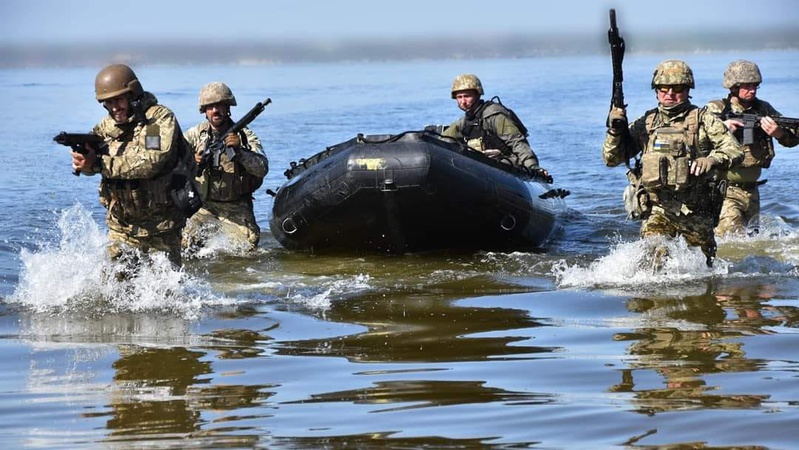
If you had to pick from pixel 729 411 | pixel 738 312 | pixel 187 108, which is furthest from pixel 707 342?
pixel 187 108

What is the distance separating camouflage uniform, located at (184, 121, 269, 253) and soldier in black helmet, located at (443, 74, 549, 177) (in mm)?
1787

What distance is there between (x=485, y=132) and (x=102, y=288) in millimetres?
4359

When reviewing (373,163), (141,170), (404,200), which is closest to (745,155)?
(404,200)

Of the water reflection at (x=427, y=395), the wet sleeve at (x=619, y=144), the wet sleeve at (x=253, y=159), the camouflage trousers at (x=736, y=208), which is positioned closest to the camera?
the water reflection at (x=427, y=395)

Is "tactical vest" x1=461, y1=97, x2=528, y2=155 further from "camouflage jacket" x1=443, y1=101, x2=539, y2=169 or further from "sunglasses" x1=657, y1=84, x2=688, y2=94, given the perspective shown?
"sunglasses" x1=657, y1=84, x2=688, y2=94

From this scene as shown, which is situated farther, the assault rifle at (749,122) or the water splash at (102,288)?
the assault rifle at (749,122)

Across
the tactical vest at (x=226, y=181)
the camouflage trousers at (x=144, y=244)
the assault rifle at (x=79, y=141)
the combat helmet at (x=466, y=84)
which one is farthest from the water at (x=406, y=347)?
the combat helmet at (x=466, y=84)

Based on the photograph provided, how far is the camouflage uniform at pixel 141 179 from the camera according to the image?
26.5 feet

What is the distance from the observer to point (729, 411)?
5.57 metres

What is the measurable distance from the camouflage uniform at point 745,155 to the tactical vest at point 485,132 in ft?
6.02

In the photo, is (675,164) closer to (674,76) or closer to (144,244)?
(674,76)

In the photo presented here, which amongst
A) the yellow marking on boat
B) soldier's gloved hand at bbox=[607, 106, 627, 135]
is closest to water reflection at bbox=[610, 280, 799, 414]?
soldier's gloved hand at bbox=[607, 106, 627, 135]

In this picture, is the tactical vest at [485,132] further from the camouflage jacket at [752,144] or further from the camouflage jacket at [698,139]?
the camouflage jacket at [698,139]

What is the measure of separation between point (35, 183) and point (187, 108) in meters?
12.4
